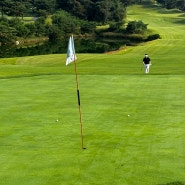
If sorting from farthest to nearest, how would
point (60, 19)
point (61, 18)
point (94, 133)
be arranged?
point (61, 18), point (60, 19), point (94, 133)

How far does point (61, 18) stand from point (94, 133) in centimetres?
11488

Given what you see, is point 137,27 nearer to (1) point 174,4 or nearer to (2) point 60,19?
(2) point 60,19

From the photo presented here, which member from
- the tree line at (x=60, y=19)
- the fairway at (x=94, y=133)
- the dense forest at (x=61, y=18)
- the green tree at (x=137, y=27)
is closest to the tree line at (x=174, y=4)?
the dense forest at (x=61, y=18)

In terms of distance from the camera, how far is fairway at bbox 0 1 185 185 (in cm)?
1016

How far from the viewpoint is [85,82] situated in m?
24.7

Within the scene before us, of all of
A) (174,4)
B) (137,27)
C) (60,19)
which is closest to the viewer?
(137,27)

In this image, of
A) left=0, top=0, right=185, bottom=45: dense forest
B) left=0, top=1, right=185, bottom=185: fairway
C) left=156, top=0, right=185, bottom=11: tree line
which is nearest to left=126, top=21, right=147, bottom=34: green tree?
left=0, top=0, right=185, bottom=45: dense forest

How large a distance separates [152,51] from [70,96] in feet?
128

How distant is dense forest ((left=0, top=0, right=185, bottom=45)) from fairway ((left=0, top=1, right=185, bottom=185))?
83.4m

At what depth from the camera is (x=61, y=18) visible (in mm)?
126000

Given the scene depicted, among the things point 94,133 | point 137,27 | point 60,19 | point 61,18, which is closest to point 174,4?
point 137,27

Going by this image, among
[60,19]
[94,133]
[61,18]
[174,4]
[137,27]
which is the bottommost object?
[174,4]

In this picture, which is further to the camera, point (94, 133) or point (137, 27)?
point (137, 27)

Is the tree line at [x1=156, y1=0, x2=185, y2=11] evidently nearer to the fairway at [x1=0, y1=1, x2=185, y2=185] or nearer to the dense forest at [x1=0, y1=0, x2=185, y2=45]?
the dense forest at [x1=0, y1=0, x2=185, y2=45]
